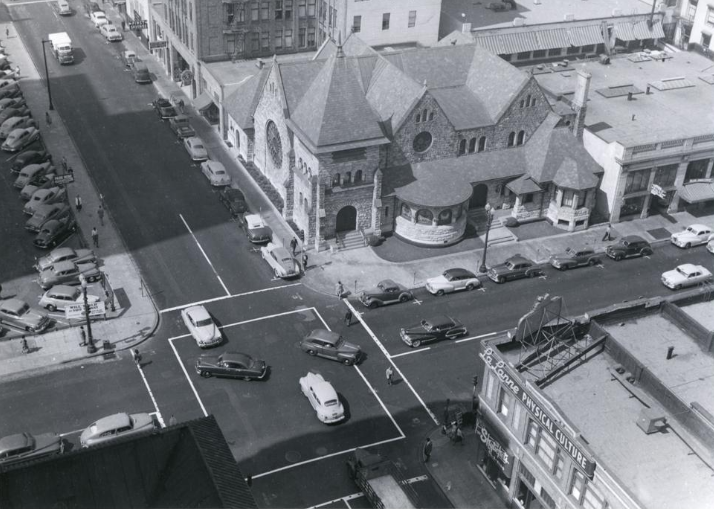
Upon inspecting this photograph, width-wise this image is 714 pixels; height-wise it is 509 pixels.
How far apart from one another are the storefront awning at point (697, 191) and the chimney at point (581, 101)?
1107 centimetres

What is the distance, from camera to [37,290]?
74.3 m

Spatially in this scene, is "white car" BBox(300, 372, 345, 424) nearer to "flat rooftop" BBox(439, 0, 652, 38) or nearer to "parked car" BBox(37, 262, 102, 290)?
"parked car" BBox(37, 262, 102, 290)

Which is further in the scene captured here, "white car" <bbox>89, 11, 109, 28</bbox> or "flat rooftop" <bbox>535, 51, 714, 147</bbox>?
"white car" <bbox>89, 11, 109, 28</bbox>

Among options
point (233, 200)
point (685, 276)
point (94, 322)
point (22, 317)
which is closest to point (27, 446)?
point (22, 317)

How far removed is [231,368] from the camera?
64625mm

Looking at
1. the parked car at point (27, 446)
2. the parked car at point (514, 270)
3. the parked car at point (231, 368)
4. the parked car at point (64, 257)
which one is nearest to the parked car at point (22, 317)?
the parked car at point (64, 257)

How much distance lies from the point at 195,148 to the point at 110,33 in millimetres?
39151

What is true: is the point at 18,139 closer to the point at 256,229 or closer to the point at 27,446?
the point at 256,229

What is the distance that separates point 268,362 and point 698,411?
30237 millimetres

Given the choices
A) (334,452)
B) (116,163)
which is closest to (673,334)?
(334,452)

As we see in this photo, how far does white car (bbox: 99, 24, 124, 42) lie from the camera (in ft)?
411

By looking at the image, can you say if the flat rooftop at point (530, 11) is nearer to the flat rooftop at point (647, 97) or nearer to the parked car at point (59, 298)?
the flat rooftop at point (647, 97)

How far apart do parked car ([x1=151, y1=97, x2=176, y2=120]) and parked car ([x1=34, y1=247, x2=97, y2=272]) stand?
99.7ft

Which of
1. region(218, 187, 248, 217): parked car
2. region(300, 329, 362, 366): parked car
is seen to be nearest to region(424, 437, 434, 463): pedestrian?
region(300, 329, 362, 366): parked car
